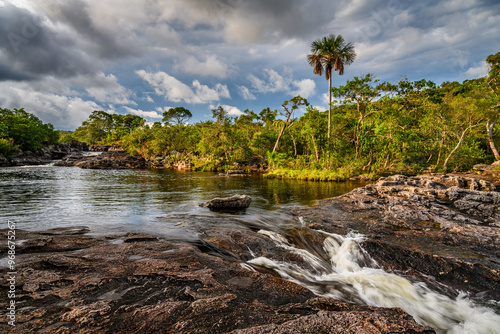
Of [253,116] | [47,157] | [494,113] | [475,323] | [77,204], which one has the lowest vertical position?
[475,323]

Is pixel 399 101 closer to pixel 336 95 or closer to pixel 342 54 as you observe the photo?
pixel 336 95

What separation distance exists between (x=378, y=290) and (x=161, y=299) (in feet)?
13.9

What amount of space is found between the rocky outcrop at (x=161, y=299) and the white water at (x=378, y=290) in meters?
1.15

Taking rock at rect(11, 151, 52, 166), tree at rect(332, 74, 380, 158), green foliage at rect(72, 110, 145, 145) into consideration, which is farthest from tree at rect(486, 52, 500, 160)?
green foliage at rect(72, 110, 145, 145)

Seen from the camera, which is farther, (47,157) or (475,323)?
(47,157)

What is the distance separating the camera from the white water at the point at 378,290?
3.64 meters

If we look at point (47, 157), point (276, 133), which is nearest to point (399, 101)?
point (276, 133)

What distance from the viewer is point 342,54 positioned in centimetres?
2844

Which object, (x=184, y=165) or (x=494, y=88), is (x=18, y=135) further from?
(x=494, y=88)

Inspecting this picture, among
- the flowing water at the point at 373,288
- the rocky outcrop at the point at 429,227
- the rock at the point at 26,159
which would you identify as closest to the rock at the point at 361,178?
the rocky outcrop at the point at 429,227

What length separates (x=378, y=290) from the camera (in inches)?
173

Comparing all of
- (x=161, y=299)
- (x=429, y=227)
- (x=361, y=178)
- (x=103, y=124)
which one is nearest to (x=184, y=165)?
(x=361, y=178)

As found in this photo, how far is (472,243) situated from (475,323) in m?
4.31

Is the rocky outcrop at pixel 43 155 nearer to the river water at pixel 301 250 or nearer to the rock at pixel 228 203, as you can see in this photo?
the river water at pixel 301 250
